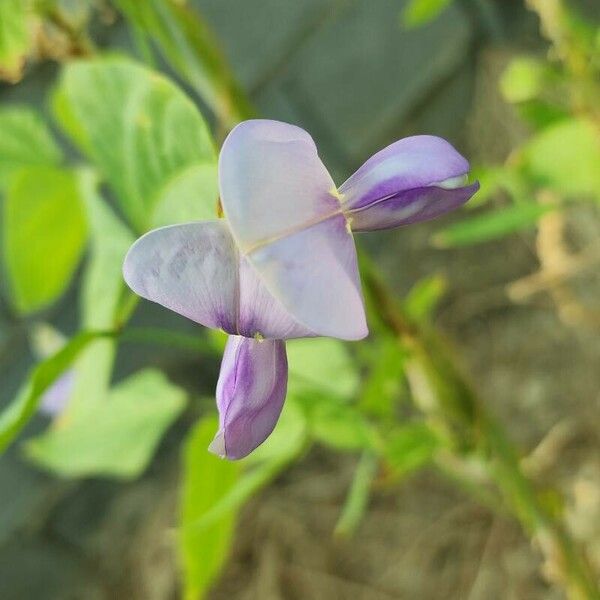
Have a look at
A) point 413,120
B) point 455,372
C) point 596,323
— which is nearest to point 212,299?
point 455,372

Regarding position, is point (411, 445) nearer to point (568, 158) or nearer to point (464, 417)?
point (464, 417)

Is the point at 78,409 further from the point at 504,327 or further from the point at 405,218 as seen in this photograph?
the point at 504,327

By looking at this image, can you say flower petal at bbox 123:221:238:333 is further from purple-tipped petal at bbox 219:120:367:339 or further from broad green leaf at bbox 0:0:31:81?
broad green leaf at bbox 0:0:31:81

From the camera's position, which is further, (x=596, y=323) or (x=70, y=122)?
(x=596, y=323)

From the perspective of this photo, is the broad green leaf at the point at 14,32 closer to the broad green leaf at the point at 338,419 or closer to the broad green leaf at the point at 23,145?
the broad green leaf at the point at 23,145

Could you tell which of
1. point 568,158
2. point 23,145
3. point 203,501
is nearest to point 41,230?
point 23,145

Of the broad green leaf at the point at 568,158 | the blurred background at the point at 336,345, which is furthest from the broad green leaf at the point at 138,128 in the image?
the broad green leaf at the point at 568,158
